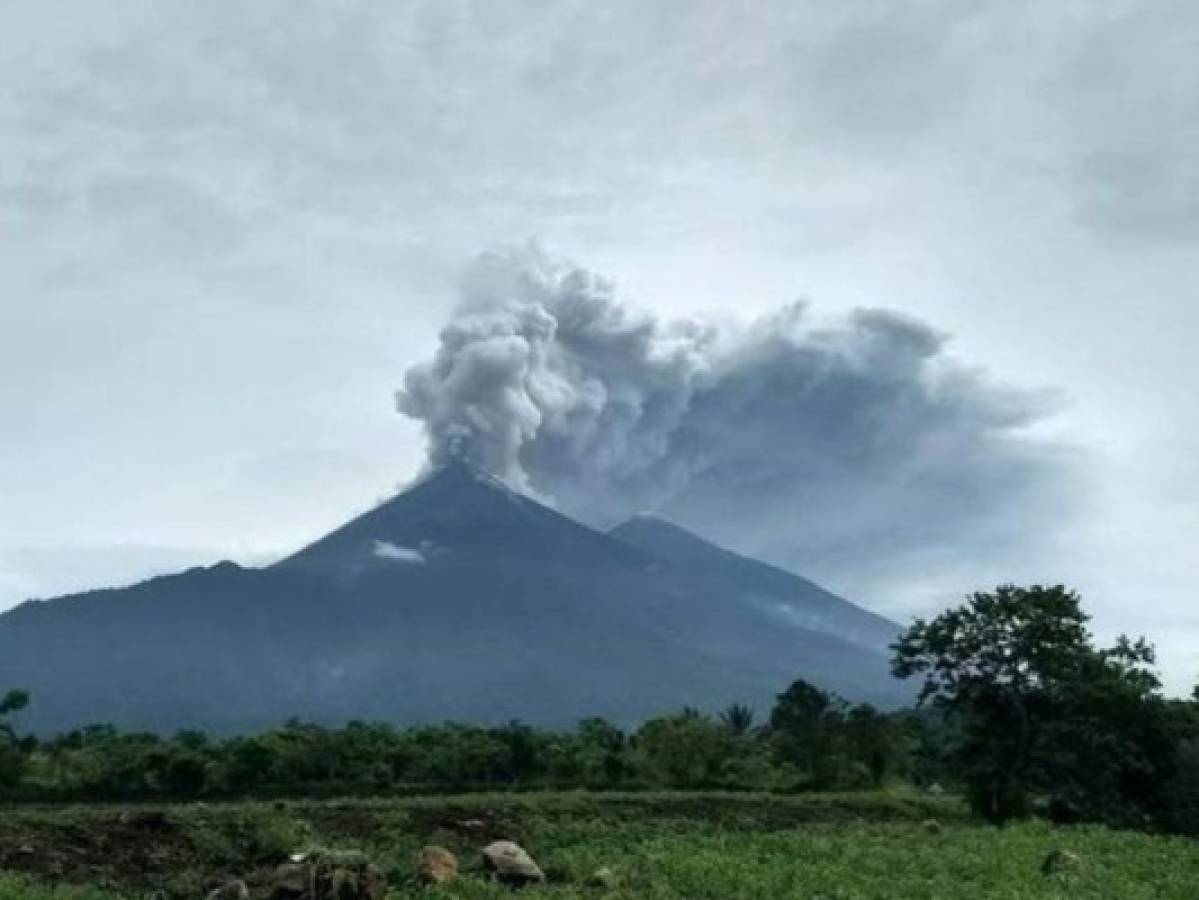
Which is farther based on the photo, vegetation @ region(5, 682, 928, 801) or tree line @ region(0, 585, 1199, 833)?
vegetation @ region(5, 682, 928, 801)

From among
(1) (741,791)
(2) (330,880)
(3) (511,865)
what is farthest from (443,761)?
(2) (330,880)

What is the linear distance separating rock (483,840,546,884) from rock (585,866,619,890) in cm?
88

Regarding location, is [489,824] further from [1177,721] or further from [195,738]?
[195,738]

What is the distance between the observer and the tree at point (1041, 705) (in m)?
48.8

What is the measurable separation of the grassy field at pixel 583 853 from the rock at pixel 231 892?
22 centimetres

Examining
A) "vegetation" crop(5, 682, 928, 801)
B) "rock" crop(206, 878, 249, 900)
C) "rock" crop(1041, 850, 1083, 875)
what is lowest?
"rock" crop(206, 878, 249, 900)

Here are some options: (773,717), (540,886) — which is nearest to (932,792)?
(773,717)

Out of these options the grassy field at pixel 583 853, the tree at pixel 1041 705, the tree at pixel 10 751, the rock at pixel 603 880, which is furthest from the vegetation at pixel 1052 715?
the tree at pixel 10 751

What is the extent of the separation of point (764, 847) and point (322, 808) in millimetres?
11345

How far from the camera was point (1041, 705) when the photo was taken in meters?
51.8

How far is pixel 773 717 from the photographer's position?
311 feet

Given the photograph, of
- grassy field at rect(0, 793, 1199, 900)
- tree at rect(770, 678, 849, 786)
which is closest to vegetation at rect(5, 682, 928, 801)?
tree at rect(770, 678, 849, 786)

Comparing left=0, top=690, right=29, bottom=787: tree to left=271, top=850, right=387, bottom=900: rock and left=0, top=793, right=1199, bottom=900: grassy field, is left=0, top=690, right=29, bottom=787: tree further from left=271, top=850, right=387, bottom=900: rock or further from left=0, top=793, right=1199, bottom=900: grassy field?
left=271, top=850, right=387, bottom=900: rock

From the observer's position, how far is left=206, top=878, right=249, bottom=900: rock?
21.1 meters
